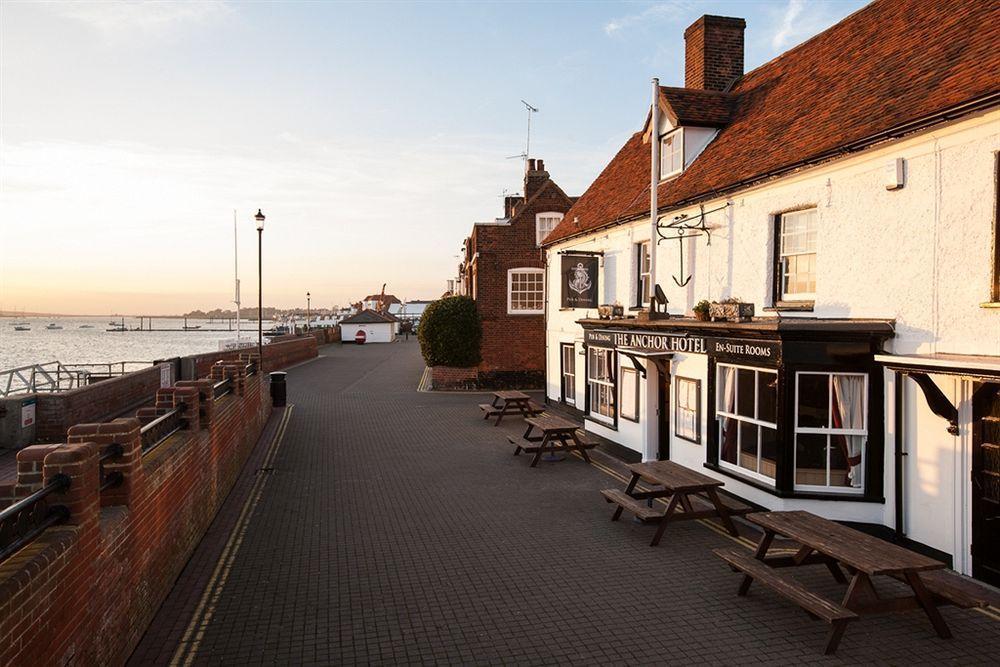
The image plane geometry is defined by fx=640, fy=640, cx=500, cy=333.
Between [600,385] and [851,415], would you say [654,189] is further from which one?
[851,415]

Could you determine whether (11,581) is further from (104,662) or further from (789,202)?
(789,202)

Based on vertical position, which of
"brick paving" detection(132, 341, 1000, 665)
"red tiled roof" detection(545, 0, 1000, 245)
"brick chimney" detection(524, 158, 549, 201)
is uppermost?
"brick chimney" detection(524, 158, 549, 201)

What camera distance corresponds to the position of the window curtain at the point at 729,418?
426 inches

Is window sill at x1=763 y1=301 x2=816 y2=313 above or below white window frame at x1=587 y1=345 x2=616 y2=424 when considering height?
above

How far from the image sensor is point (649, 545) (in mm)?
8914

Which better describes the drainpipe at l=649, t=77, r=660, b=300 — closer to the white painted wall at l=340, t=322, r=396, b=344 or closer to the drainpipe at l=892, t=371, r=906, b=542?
the drainpipe at l=892, t=371, r=906, b=542

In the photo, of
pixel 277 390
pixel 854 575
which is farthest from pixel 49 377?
pixel 854 575

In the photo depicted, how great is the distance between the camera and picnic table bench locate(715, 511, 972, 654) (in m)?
5.85

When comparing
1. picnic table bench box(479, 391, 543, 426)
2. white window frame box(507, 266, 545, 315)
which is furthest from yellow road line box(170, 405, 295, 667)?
white window frame box(507, 266, 545, 315)

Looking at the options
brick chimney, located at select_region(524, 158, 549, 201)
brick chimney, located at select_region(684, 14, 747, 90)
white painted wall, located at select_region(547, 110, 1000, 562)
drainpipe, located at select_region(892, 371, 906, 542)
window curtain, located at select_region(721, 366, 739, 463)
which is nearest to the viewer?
white painted wall, located at select_region(547, 110, 1000, 562)

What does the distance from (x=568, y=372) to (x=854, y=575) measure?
1420 cm

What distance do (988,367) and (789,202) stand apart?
4.48m

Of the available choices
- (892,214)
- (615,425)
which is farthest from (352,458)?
(892,214)

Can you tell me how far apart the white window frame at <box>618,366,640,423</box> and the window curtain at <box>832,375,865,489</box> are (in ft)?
17.7
